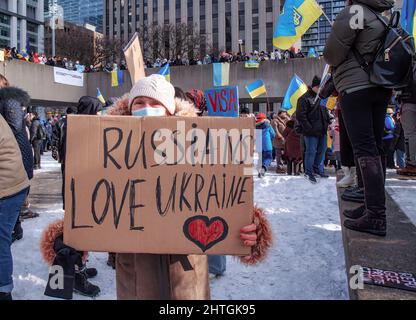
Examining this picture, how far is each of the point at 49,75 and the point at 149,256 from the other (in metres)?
26.7

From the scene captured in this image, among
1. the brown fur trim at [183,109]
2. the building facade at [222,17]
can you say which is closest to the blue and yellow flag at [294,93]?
the brown fur trim at [183,109]

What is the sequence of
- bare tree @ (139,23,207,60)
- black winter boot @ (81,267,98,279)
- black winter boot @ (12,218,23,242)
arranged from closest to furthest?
black winter boot @ (81,267,98,279) < black winter boot @ (12,218,23,242) < bare tree @ (139,23,207,60)

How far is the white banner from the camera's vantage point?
2633 cm

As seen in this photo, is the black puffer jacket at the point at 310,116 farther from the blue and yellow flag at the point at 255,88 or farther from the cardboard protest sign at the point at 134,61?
the cardboard protest sign at the point at 134,61

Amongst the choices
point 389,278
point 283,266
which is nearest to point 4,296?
point 283,266

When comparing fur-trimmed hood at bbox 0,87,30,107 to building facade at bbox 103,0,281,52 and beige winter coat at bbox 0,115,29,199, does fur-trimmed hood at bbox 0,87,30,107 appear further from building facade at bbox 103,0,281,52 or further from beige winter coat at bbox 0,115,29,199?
building facade at bbox 103,0,281,52

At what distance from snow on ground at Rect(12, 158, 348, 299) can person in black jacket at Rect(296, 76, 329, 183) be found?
1989 mm

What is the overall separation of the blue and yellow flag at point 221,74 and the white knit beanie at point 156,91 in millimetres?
23522

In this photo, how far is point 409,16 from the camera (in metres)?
3.85

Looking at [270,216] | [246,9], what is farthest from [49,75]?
[246,9]

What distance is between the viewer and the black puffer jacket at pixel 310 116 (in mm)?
6715

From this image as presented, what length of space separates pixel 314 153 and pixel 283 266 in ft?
13.2

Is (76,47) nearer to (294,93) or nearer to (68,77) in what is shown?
(68,77)

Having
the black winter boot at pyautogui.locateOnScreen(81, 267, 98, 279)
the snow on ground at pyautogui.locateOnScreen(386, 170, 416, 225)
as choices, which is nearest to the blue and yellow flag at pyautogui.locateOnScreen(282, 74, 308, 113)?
the snow on ground at pyautogui.locateOnScreen(386, 170, 416, 225)
